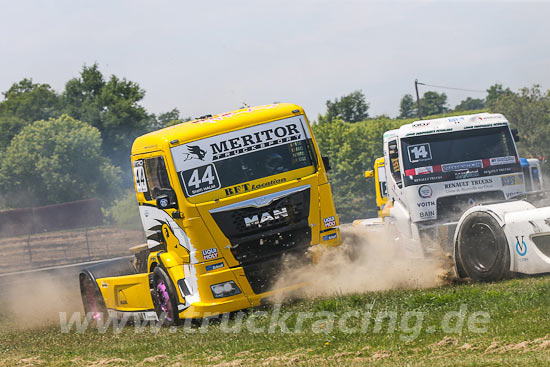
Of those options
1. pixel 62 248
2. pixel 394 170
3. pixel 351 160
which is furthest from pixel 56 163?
pixel 394 170

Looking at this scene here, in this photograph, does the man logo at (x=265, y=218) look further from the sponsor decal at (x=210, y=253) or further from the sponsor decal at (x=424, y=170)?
the sponsor decal at (x=424, y=170)

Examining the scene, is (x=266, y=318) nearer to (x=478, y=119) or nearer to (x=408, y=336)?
(x=408, y=336)

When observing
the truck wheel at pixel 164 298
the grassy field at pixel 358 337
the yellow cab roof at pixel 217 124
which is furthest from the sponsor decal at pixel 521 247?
the truck wheel at pixel 164 298

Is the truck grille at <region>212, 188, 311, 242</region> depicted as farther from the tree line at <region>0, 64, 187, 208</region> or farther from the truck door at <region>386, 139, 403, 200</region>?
the tree line at <region>0, 64, 187, 208</region>

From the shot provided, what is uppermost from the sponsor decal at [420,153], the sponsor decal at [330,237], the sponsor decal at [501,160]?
the sponsor decal at [420,153]

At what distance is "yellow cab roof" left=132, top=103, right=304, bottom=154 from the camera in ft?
38.8

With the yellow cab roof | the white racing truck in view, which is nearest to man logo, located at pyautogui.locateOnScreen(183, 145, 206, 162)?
the yellow cab roof

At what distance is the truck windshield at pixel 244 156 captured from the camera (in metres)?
11.7

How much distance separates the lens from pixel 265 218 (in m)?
11.8

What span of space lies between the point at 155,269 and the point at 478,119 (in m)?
8.32

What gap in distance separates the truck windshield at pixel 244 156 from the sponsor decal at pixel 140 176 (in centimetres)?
111

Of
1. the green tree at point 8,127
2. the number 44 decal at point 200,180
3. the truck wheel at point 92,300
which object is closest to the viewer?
the number 44 decal at point 200,180

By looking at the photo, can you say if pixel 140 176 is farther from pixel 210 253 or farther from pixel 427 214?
pixel 427 214

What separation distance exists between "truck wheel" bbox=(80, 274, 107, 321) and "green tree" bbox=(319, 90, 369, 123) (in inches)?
4546
